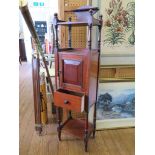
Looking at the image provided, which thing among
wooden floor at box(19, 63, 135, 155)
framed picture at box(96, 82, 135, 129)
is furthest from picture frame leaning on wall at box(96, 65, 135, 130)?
wooden floor at box(19, 63, 135, 155)

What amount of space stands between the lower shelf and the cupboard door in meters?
0.51

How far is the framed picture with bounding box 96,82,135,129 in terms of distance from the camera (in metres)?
2.28

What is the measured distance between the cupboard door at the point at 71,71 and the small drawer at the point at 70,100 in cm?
7

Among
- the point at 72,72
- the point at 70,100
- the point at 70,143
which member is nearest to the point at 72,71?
the point at 72,72

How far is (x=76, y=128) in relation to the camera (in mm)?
2137

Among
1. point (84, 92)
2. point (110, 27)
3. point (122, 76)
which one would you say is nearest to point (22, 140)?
point (84, 92)

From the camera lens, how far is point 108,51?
2152 millimetres

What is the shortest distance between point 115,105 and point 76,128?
1.83ft

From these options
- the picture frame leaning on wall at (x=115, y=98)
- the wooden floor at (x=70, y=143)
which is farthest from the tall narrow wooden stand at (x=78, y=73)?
the picture frame leaning on wall at (x=115, y=98)

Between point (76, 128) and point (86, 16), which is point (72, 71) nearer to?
point (86, 16)

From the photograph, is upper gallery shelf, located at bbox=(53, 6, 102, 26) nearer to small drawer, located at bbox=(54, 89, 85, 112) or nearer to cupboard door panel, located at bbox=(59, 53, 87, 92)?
cupboard door panel, located at bbox=(59, 53, 87, 92)
